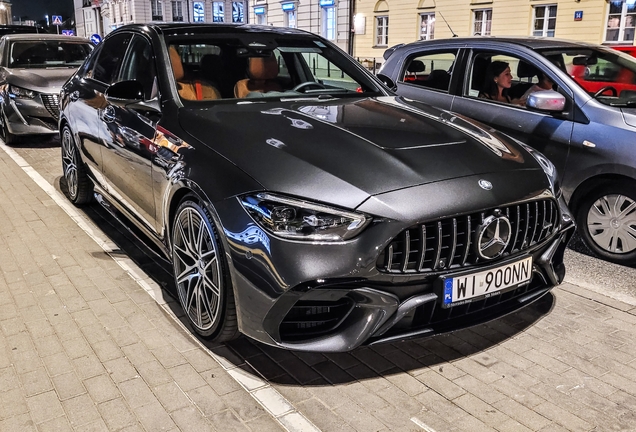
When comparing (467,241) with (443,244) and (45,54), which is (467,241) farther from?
(45,54)

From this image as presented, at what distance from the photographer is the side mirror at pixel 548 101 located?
15.6 ft

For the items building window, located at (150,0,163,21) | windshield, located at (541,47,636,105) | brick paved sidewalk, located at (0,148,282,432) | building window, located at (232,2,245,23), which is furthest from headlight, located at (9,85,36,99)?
building window, located at (232,2,245,23)

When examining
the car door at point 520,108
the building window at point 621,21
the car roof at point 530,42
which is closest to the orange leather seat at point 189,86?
the car door at point 520,108

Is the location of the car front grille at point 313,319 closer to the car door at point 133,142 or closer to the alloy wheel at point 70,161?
the car door at point 133,142

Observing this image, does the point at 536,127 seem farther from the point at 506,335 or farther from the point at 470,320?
the point at 470,320

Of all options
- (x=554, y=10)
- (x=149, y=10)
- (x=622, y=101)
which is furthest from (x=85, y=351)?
(x=149, y=10)

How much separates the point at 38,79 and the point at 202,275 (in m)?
7.50

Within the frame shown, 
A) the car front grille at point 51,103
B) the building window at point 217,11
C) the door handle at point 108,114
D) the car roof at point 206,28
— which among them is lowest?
the car front grille at point 51,103

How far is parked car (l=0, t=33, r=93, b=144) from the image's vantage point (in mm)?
9258

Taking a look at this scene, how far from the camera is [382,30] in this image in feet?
106

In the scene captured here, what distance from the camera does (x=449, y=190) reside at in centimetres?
286

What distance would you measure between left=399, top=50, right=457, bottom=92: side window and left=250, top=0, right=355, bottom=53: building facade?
26.8m

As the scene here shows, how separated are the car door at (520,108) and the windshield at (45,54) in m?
7.19

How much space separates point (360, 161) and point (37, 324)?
83.2 inches
